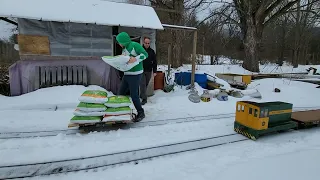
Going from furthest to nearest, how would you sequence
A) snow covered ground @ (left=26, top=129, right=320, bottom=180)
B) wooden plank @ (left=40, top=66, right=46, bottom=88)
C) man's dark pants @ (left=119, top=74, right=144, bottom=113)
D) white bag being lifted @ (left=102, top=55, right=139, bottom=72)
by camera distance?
wooden plank @ (left=40, top=66, right=46, bottom=88) → man's dark pants @ (left=119, top=74, right=144, bottom=113) → white bag being lifted @ (left=102, top=55, right=139, bottom=72) → snow covered ground @ (left=26, top=129, right=320, bottom=180)

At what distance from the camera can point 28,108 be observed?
510 centimetres

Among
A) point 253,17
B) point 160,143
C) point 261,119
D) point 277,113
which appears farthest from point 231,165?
point 253,17

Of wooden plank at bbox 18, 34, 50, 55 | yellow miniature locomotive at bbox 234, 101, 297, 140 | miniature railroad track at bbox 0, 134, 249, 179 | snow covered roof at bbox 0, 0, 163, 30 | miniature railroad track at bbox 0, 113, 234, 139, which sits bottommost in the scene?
miniature railroad track at bbox 0, 134, 249, 179

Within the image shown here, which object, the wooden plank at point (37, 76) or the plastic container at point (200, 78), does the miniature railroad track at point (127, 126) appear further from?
the plastic container at point (200, 78)

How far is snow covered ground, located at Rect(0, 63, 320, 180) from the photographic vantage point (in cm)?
265

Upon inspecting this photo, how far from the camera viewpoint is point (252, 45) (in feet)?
47.2

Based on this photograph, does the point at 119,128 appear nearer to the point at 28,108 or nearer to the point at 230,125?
the point at 230,125

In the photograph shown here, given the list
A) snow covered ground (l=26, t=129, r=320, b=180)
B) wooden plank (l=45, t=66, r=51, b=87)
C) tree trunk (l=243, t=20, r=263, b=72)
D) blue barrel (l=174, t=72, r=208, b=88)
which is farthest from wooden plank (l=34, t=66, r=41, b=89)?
tree trunk (l=243, t=20, r=263, b=72)

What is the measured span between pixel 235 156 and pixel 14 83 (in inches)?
226

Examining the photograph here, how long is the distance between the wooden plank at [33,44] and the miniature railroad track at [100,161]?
420cm

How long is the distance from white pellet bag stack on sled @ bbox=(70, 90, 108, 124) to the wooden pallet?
2735mm

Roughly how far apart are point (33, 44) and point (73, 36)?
104 centimetres

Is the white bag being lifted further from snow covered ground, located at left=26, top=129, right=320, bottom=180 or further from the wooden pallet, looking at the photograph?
the wooden pallet

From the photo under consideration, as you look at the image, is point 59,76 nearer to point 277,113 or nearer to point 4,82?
point 4,82
